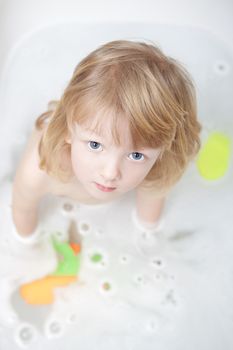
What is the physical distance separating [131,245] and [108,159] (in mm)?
494

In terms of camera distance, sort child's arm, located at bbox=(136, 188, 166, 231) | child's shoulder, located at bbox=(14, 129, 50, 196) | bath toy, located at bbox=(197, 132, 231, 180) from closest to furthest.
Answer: child's shoulder, located at bbox=(14, 129, 50, 196) < child's arm, located at bbox=(136, 188, 166, 231) < bath toy, located at bbox=(197, 132, 231, 180)

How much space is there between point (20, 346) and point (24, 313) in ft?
0.23

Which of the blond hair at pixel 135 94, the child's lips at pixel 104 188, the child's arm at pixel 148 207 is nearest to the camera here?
the blond hair at pixel 135 94

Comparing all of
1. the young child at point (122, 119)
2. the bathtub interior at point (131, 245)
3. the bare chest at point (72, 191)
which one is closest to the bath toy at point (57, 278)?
the bathtub interior at point (131, 245)

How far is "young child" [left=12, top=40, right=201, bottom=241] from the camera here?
75 centimetres

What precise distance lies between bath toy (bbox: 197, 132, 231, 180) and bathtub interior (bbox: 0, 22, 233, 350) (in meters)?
0.02

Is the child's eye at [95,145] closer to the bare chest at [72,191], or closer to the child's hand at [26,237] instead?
the bare chest at [72,191]

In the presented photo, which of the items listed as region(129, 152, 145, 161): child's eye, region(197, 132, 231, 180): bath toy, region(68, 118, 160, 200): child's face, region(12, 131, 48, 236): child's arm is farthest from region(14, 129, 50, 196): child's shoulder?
region(197, 132, 231, 180): bath toy

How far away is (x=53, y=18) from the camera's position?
143 centimetres

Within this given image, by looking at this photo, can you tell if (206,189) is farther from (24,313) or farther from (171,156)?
(24,313)

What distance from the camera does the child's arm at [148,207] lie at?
114 centimetres

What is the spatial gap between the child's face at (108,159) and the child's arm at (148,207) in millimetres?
239

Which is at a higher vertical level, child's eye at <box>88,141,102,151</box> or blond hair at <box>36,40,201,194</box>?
blond hair at <box>36,40,201,194</box>

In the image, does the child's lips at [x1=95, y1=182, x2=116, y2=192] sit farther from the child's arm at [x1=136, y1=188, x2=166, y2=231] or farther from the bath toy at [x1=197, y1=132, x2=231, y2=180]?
the bath toy at [x1=197, y1=132, x2=231, y2=180]
